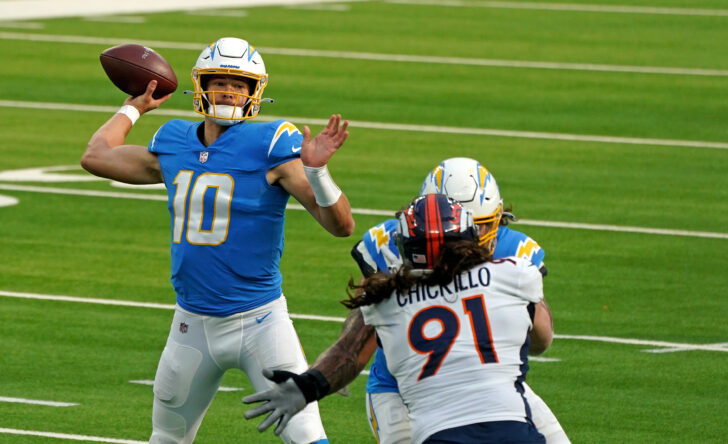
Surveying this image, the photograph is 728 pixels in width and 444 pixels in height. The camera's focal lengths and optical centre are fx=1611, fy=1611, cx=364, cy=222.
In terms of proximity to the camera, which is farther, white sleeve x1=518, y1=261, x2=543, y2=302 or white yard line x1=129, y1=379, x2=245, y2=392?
white yard line x1=129, y1=379, x2=245, y2=392

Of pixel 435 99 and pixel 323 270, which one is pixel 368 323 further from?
pixel 435 99

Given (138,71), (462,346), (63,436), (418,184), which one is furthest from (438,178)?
(418,184)

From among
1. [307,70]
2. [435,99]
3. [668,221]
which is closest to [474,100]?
[435,99]

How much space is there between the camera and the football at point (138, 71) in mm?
7543

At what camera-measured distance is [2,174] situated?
15406mm

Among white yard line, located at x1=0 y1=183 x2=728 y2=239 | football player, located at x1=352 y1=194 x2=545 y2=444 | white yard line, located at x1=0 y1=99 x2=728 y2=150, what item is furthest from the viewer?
white yard line, located at x1=0 y1=99 x2=728 y2=150

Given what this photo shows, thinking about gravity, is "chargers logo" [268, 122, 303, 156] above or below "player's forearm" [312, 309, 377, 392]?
above

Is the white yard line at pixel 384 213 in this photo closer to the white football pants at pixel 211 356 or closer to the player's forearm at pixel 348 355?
the white football pants at pixel 211 356

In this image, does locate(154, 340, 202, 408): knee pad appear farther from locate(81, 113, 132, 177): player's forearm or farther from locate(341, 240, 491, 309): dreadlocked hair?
locate(341, 240, 491, 309): dreadlocked hair

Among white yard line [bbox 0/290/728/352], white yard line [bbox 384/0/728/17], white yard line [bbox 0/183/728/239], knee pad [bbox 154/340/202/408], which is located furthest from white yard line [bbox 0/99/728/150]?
knee pad [bbox 154/340/202/408]

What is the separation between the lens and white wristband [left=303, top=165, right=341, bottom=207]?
6.28 metres

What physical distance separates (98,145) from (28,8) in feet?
68.5

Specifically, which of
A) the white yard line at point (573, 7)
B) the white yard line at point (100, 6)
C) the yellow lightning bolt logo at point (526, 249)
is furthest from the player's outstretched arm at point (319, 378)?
the white yard line at point (573, 7)

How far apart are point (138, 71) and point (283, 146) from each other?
1.20 m
